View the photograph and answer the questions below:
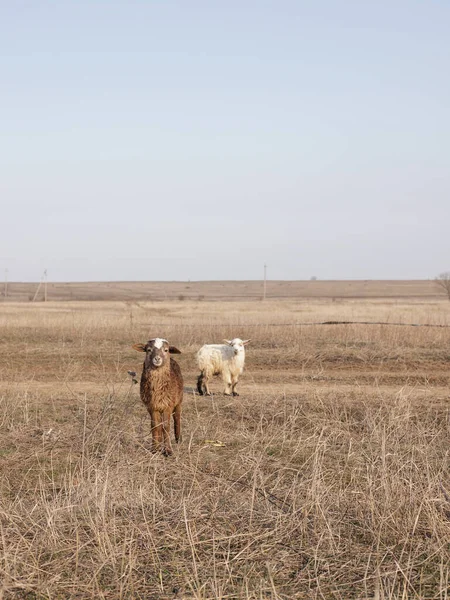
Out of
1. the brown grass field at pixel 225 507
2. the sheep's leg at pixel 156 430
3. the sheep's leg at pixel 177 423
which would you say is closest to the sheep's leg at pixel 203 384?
the brown grass field at pixel 225 507

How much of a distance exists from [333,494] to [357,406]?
534 cm

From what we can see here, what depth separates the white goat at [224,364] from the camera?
13938 millimetres

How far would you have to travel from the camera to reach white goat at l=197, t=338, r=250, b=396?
13.9 meters

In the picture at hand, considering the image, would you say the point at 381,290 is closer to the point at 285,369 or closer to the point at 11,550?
the point at 285,369

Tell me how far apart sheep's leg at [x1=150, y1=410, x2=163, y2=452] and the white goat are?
5.28 meters

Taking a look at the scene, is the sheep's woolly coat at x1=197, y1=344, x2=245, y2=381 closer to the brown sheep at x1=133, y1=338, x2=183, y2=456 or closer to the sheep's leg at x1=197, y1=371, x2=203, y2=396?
the sheep's leg at x1=197, y1=371, x2=203, y2=396

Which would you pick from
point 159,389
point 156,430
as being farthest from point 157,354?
point 156,430

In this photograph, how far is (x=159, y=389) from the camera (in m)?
8.59

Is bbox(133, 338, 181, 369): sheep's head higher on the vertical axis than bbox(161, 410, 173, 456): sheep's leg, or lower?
higher

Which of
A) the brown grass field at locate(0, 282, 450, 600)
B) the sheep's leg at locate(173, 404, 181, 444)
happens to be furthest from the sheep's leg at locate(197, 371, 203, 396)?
the sheep's leg at locate(173, 404, 181, 444)

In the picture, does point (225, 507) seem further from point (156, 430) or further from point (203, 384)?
point (203, 384)

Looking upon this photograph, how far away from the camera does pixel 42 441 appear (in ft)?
29.2

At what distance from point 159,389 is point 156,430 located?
477mm

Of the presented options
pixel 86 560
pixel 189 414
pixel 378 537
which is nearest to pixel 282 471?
pixel 378 537
